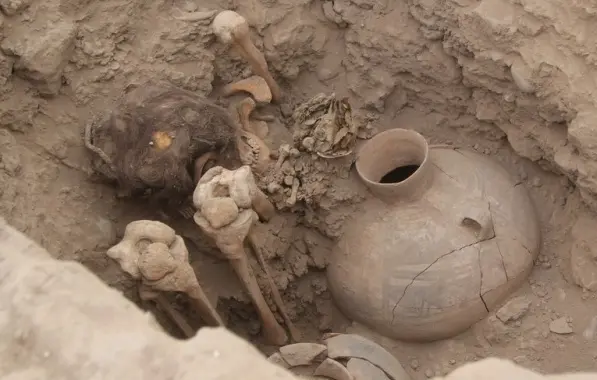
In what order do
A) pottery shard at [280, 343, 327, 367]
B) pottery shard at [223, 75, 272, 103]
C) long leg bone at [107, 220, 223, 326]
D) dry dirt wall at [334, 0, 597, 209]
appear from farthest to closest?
1. pottery shard at [223, 75, 272, 103]
2. dry dirt wall at [334, 0, 597, 209]
3. pottery shard at [280, 343, 327, 367]
4. long leg bone at [107, 220, 223, 326]

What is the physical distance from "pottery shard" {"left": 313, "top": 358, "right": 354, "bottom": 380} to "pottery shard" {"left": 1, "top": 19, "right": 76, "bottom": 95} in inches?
61.0

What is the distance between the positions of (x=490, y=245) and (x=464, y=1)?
3.43 feet

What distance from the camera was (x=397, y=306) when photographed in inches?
118

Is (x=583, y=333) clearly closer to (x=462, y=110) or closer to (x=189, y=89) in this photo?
(x=462, y=110)

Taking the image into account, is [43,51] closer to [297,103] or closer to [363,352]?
[297,103]

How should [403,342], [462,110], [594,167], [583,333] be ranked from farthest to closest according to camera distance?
[462,110] → [403,342] → [583,333] → [594,167]

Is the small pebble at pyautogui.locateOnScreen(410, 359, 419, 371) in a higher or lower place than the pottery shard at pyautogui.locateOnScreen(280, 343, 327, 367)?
lower

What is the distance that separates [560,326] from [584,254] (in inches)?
12.6

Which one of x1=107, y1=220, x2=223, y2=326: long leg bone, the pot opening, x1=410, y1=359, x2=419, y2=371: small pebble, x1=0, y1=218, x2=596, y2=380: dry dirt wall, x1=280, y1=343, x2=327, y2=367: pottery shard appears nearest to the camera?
x1=0, y1=218, x2=596, y2=380: dry dirt wall

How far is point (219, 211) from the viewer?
2.51m

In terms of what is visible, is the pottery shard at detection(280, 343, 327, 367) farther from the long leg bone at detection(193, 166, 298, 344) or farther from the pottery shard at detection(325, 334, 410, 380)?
the long leg bone at detection(193, 166, 298, 344)

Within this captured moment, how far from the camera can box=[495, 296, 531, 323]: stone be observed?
3016 mm

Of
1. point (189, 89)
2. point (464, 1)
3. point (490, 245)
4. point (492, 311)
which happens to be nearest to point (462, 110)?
point (464, 1)

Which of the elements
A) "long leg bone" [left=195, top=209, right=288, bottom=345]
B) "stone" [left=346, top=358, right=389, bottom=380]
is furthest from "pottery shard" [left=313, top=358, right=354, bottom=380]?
"long leg bone" [left=195, top=209, right=288, bottom=345]
